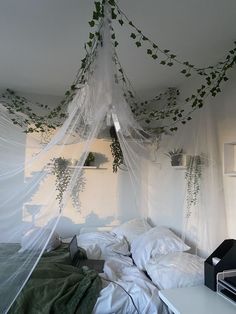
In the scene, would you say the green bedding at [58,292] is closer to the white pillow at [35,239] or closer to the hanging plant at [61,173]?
the white pillow at [35,239]

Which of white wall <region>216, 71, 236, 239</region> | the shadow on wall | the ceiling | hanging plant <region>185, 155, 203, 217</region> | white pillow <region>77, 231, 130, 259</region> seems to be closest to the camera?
the ceiling

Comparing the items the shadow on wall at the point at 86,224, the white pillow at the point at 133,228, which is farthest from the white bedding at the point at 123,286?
the shadow on wall at the point at 86,224

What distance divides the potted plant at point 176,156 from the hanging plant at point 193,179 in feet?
0.37

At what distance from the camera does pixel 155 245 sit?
7.38 ft

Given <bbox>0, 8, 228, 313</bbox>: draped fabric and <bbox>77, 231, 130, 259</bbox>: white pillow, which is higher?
<bbox>0, 8, 228, 313</bbox>: draped fabric

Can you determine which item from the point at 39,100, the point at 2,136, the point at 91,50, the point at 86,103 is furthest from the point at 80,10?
the point at 39,100

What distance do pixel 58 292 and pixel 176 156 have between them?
4.84ft

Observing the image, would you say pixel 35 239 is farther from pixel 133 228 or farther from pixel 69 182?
pixel 133 228

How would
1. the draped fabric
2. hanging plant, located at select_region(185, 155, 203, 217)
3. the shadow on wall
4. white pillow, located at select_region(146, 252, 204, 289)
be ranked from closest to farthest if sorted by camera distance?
the draped fabric → white pillow, located at select_region(146, 252, 204, 289) → hanging plant, located at select_region(185, 155, 203, 217) → the shadow on wall

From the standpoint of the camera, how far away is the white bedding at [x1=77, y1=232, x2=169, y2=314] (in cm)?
157

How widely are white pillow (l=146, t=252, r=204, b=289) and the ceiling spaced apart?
5.32 feet

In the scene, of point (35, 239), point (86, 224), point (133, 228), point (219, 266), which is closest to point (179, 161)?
point (133, 228)

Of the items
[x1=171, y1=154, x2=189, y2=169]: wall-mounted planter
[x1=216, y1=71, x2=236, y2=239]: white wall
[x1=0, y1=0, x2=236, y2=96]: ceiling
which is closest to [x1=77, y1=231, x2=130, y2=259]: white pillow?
[x1=171, y1=154, x2=189, y2=169]: wall-mounted planter

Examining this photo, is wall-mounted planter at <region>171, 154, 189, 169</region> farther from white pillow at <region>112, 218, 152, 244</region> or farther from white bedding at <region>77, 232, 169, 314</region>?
white bedding at <region>77, 232, 169, 314</region>
